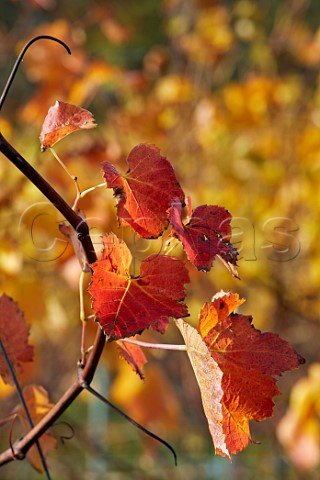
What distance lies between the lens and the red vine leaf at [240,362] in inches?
16.8

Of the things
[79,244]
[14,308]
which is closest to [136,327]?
[79,244]

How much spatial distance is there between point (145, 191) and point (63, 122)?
0.18 feet

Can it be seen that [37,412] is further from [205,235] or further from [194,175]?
[194,175]

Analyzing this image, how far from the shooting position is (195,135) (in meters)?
2.05

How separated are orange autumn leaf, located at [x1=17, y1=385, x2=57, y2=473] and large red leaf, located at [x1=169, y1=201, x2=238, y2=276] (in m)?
0.19

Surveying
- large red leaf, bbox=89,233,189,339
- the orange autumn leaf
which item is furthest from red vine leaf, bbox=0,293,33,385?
large red leaf, bbox=89,233,189,339

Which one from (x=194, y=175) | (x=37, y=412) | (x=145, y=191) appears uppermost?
(x=145, y=191)

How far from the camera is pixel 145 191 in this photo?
430 mm

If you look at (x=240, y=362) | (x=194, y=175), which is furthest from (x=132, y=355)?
(x=194, y=175)

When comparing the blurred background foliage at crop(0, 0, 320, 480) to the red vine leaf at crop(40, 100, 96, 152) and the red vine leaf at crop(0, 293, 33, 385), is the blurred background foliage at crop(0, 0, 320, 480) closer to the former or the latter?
the red vine leaf at crop(0, 293, 33, 385)

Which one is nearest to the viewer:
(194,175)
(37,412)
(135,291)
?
(135,291)

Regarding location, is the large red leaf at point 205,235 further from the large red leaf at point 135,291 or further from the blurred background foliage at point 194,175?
the blurred background foliage at point 194,175

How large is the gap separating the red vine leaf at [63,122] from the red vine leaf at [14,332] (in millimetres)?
161

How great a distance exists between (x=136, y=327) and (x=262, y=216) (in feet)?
5.00
